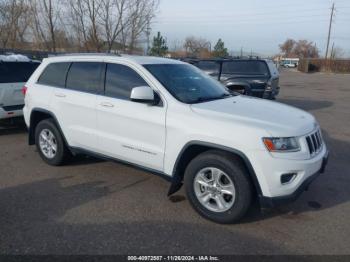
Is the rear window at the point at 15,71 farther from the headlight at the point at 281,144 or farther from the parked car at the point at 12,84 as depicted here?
the headlight at the point at 281,144

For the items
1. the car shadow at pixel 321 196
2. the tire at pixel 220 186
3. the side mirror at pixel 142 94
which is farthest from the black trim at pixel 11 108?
the car shadow at pixel 321 196

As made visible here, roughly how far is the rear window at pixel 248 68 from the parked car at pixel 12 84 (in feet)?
22.5

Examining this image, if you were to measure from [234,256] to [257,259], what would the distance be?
212mm

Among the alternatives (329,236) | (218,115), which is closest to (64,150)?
(218,115)

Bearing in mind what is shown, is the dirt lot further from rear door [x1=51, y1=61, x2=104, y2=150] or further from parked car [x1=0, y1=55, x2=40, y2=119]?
parked car [x1=0, y1=55, x2=40, y2=119]

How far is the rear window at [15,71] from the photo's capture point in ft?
25.0

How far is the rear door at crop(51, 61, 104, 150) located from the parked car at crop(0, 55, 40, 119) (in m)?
2.65

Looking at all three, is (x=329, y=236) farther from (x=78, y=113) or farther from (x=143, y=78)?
(x=78, y=113)

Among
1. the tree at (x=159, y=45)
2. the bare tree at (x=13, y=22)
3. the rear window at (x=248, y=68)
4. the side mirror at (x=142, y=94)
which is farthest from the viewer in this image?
the tree at (x=159, y=45)

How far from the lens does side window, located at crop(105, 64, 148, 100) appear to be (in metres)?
4.51

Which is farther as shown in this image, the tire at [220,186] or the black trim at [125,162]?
the black trim at [125,162]

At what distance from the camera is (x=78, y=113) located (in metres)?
5.00

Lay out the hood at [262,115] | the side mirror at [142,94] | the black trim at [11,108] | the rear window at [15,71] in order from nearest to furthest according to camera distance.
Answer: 1. the hood at [262,115]
2. the side mirror at [142,94]
3. the black trim at [11,108]
4. the rear window at [15,71]

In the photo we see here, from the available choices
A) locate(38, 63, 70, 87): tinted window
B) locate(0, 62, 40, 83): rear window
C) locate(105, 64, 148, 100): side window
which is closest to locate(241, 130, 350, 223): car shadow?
locate(105, 64, 148, 100): side window
